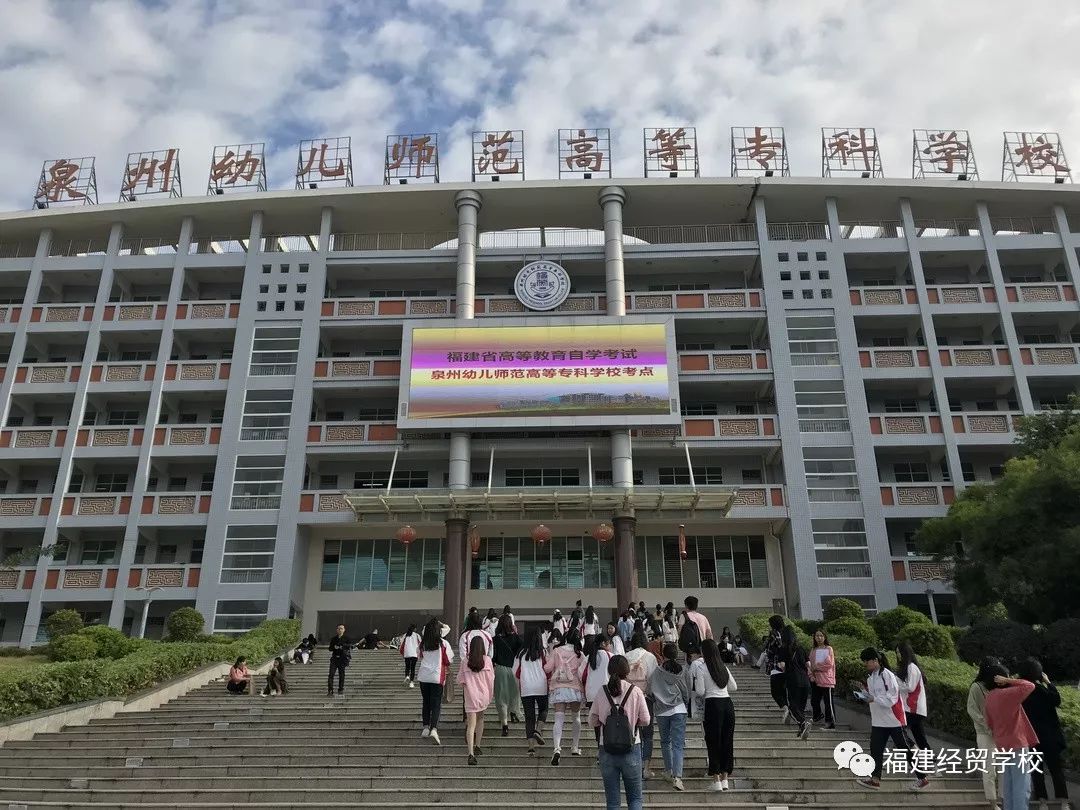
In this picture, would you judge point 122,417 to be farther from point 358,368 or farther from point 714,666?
point 714,666

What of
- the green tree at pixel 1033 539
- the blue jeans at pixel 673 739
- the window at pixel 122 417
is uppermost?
the window at pixel 122 417

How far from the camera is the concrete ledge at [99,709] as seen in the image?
13.0 meters

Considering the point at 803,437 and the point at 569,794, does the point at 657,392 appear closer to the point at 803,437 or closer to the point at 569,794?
the point at 803,437

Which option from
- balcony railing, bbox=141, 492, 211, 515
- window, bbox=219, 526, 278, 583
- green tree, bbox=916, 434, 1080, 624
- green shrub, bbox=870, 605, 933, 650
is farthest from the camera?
balcony railing, bbox=141, 492, 211, 515

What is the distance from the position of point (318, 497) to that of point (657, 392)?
37.2 ft

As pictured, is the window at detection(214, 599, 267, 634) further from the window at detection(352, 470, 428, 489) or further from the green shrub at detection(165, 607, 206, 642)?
the window at detection(352, 470, 428, 489)

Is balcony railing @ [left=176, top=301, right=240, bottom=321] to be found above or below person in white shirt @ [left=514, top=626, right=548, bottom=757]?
above

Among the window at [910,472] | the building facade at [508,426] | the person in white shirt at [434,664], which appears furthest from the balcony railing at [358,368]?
the person in white shirt at [434,664]

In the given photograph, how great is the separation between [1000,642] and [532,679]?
1089 centimetres

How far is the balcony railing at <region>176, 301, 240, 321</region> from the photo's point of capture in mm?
30859

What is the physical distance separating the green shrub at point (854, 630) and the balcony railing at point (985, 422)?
10589mm

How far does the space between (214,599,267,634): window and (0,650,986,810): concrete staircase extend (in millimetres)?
12283

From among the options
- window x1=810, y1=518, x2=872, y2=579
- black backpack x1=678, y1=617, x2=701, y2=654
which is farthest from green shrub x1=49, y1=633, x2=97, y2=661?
window x1=810, y1=518, x2=872, y2=579

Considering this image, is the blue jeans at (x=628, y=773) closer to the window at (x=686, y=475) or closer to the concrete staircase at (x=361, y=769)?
the concrete staircase at (x=361, y=769)
